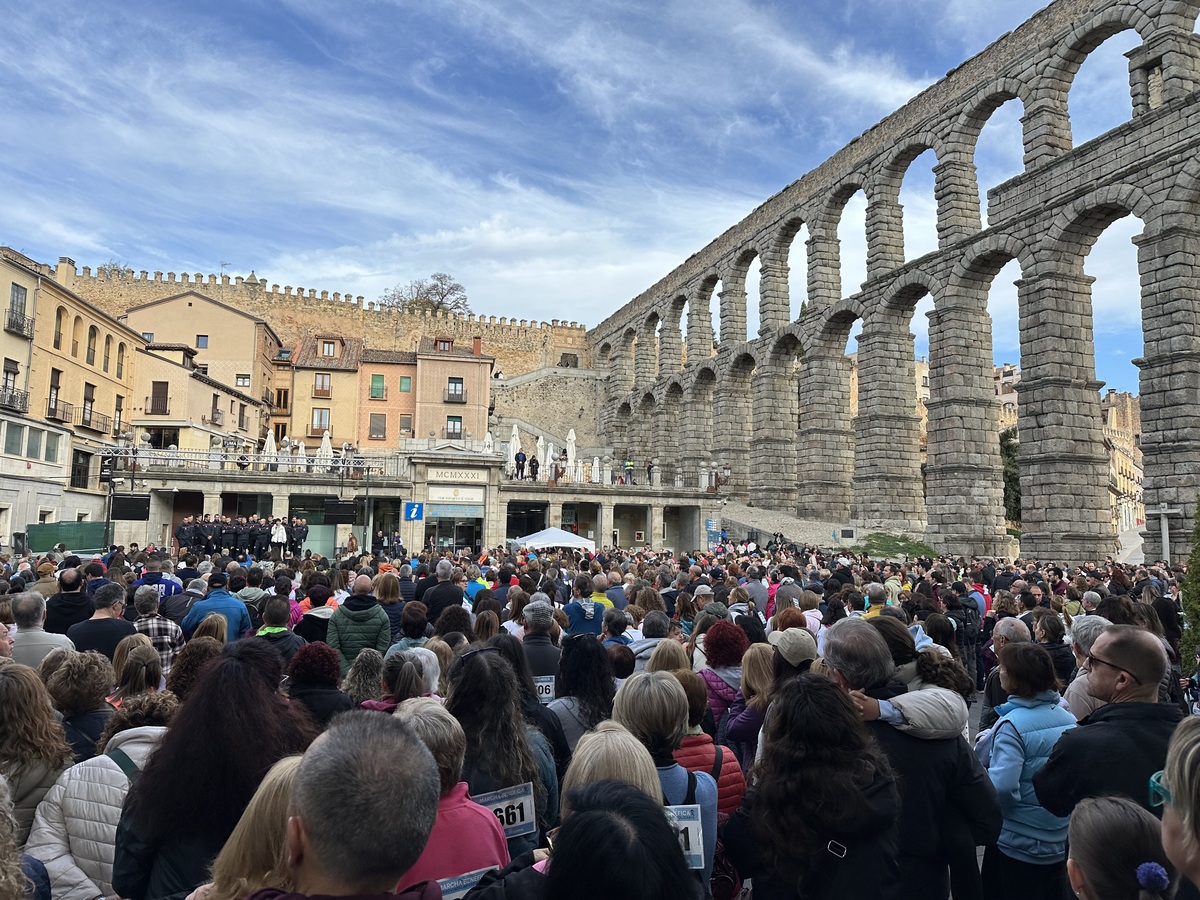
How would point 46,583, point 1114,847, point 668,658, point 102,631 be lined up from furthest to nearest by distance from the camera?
point 46,583
point 102,631
point 668,658
point 1114,847

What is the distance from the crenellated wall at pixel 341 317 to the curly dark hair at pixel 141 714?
6870 centimetres

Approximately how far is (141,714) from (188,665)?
1.08 m

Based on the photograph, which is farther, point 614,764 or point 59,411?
point 59,411

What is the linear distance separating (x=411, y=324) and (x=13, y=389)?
A: 4249 cm

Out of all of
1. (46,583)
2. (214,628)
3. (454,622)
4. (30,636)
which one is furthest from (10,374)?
(454,622)

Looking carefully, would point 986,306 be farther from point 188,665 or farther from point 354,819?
point 354,819

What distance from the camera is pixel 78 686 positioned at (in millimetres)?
4188

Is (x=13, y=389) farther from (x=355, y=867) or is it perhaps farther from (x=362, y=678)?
(x=355, y=867)

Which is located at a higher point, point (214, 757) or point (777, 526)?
point (777, 526)

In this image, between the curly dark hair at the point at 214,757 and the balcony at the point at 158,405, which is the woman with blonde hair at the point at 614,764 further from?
the balcony at the point at 158,405

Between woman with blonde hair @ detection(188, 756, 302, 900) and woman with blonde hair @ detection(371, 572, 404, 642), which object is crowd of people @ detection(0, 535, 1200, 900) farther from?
woman with blonde hair @ detection(371, 572, 404, 642)

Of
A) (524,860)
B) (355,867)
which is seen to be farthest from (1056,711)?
(355,867)

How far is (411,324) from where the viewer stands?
72.4 meters

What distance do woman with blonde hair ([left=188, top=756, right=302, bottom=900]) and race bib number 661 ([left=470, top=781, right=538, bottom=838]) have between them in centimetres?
127
